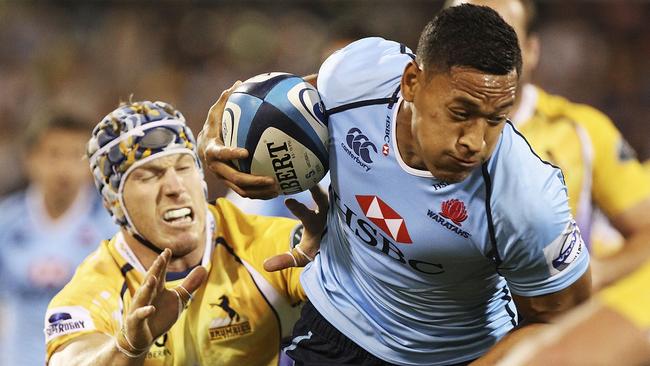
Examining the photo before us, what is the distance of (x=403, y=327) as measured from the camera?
364 cm

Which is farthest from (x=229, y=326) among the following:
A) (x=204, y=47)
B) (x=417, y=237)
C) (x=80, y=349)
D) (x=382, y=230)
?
(x=204, y=47)

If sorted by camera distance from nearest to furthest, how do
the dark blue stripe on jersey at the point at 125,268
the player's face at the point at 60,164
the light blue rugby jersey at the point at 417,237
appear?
the light blue rugby jersey at the point at 417,237 < the dark blue stripe on jersey at the point at 125,268 < the player's face at the point at 60,164

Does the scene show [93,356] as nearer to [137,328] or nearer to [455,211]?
[137,328]

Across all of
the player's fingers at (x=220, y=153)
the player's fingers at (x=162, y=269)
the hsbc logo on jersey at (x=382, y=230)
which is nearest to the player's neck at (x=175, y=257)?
the player's fingers at (x=162, y=269)

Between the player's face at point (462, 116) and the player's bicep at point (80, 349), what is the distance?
4.73ft

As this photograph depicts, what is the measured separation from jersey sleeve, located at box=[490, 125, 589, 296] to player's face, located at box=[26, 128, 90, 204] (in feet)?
17.1

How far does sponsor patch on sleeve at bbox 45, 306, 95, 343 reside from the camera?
396 cm

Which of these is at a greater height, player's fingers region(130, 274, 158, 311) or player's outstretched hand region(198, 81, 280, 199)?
player's outstretched hand region(198, 81, 280, 199)

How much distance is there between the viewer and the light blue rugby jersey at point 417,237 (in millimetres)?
3119

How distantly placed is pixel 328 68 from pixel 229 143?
0.42 metres

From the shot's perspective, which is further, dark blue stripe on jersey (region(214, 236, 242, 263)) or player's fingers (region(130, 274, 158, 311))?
dark blue stripe on jersey (region(214, 236, 242, 263))

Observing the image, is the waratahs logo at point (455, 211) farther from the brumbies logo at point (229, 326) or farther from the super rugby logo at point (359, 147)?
the brumbies logo at point (229, 326)

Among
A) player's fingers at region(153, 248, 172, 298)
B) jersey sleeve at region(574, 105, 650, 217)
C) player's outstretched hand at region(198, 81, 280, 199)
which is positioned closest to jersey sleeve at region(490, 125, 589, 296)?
player's outstretched hand at region(198, 81, 280, 199)

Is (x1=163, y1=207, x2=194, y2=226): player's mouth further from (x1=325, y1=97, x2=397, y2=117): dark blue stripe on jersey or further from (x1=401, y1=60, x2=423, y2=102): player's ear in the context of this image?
(x1=401, y1=60, x2=423, y2=102): player's ear
